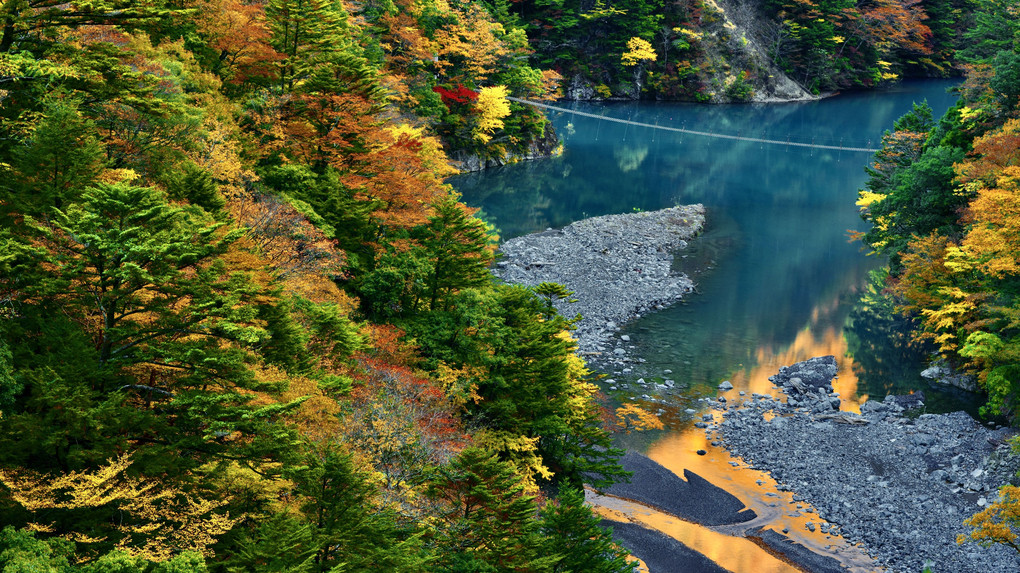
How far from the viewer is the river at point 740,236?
29.2 meters

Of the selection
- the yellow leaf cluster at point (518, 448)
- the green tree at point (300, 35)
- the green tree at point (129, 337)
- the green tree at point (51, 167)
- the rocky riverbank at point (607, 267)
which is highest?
the green tree at point (300, 35)

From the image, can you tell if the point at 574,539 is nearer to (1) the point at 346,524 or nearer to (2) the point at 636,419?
(1) the point at 346,524

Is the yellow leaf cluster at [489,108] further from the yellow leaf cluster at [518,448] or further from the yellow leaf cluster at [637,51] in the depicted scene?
the yellow leaf cluster at [518,448]

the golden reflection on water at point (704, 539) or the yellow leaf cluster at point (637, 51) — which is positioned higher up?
the yellow leaf cluster at point (637, 51)

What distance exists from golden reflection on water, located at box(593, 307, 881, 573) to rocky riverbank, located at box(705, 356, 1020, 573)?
1.39 ft

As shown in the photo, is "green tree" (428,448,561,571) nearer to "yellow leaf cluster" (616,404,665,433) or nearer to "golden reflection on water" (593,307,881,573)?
"golden reflection on water" (593,307,881,573)

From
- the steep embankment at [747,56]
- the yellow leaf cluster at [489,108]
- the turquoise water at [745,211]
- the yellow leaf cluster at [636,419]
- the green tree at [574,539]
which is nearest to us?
the green tree at [574,539]

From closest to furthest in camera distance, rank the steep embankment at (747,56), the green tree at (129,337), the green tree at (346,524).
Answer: the green tree at (129,337) < the green tree at (346,524) < the steep embankment at (747,56)

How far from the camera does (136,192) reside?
423 inches

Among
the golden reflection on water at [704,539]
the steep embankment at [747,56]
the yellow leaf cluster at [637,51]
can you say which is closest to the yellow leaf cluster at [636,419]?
the golden reflection on water at [704,539]

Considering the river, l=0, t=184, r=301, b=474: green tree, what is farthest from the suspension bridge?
l=0, t=184, r=301, b=474: green tree

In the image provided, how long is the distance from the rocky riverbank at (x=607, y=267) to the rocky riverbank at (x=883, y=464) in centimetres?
749

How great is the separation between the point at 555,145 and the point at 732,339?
113ft

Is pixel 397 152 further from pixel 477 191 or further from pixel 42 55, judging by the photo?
pixel 477 191
